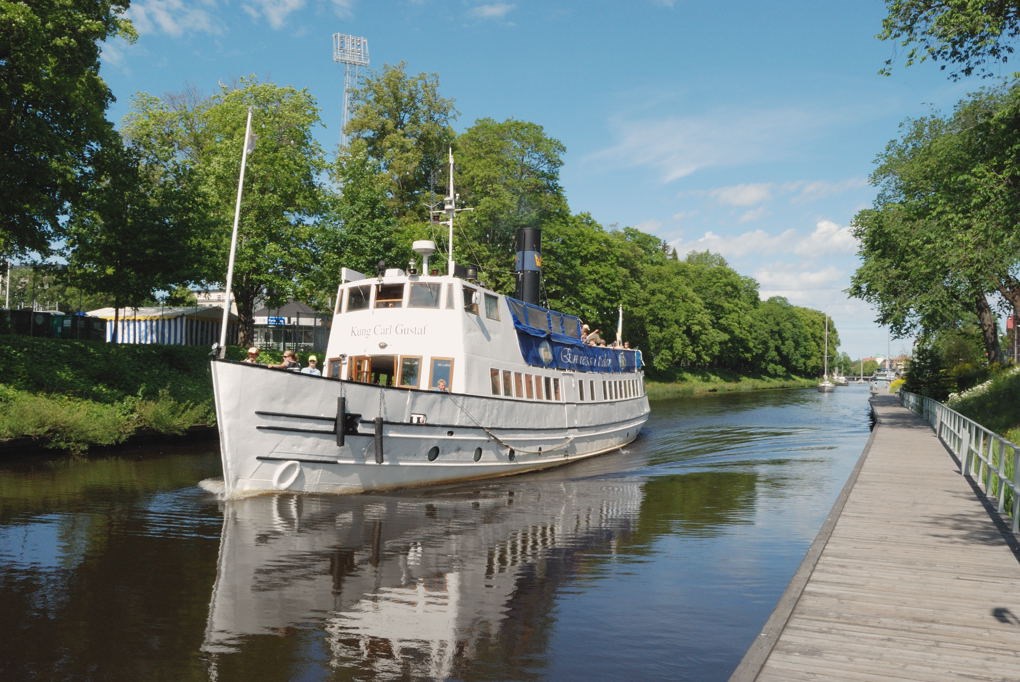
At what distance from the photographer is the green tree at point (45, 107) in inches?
917

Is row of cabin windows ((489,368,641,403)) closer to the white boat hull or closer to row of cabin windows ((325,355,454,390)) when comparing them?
the white boat hull

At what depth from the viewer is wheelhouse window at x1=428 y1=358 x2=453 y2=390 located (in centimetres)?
2025

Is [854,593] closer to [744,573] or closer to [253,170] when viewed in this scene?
[744,573]

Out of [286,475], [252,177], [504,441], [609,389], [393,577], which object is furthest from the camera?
[252,177]

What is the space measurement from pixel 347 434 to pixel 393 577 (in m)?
6.12

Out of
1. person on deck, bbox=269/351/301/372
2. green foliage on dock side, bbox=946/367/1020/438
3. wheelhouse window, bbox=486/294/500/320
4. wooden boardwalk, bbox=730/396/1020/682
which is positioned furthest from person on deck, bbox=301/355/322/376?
green foliage on dock side, bbox=946/367/1020/438

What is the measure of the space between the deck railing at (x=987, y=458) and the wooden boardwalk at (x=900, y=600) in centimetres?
37

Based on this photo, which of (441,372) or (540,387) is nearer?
(441,372)

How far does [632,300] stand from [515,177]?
22598 mm

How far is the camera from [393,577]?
1160 cm

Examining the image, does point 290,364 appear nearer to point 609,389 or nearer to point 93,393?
point 93,393

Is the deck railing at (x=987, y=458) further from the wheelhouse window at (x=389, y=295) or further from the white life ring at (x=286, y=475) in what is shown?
the wheelhouse window at (x=389, y=295)

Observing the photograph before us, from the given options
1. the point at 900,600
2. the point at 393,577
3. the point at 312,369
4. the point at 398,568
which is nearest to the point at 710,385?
the point at 312,369

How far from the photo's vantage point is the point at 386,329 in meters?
20.7
